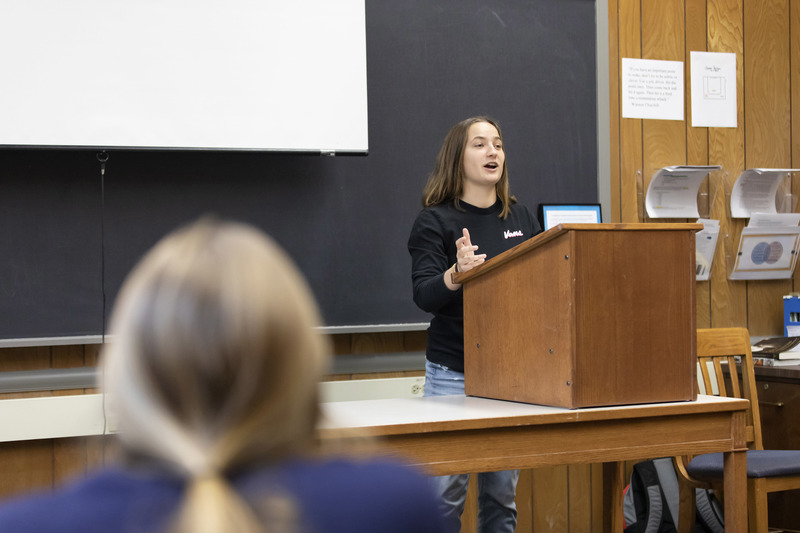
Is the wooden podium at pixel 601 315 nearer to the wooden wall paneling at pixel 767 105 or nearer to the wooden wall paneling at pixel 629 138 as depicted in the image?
the wooden wall paneling at pixel 629 138

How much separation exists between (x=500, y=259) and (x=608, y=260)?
28cm

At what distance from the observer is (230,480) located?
66 cm

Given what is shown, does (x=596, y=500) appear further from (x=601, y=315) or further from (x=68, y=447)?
(x=68, y=447)

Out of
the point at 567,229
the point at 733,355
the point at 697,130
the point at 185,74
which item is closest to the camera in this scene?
the point at 567,229

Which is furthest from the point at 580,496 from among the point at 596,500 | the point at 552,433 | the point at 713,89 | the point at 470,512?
the point at 713,89

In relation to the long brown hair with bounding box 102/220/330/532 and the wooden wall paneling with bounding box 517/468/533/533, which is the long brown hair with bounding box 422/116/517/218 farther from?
the long brown hair with bounding box 102/220/330/532

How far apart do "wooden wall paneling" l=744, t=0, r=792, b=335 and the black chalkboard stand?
2.60 ft

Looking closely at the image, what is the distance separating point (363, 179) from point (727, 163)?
168cm

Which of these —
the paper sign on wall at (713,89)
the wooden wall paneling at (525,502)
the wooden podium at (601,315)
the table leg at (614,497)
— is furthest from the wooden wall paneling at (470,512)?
the paper sign on wall at (713,89)

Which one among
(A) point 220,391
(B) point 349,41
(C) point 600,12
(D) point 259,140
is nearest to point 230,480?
(A) point 220,391

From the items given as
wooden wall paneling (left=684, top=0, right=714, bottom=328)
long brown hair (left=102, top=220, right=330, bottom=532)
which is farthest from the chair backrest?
long brown hair (left=102, top=220, right=330, bottom=532)

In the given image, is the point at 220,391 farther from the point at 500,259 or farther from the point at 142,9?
the point at 142,9

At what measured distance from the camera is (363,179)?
332 centimetres

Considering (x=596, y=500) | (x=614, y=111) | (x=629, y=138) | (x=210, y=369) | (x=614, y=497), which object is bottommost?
(x=596, y=500)
